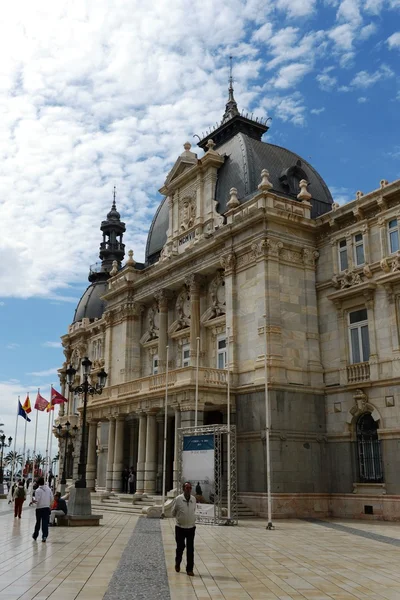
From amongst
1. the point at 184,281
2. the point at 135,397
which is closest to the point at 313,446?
the point at 135,397

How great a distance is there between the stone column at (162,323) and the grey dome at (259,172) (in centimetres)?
718

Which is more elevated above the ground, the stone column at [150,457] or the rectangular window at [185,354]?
the rectangular window at [185,354]

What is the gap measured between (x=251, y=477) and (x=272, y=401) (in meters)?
3.96

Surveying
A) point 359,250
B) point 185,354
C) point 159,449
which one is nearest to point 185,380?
point 185,354

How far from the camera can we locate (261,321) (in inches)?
1309

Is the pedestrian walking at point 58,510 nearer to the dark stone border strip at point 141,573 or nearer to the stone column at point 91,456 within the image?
the dark stone border strip at point 141,573

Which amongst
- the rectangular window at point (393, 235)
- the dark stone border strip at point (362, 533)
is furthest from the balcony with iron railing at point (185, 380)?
the rectangular window at point (393, 235)

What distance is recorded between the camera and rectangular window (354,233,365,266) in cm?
3312

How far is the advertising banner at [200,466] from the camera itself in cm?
2608

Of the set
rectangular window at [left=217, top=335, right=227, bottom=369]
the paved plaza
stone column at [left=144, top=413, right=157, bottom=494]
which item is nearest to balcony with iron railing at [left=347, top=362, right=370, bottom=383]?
rectangular window at [left=217, top=335, right=227, bottom=369]

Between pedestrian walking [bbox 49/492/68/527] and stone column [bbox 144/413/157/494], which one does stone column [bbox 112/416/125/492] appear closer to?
stone column [bbox 144/413/157/494]

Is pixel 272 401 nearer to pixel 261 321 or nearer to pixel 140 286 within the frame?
pixel 261 321

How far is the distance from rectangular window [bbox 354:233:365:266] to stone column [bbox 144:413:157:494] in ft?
47.4

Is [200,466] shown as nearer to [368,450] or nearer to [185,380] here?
[185,380]
